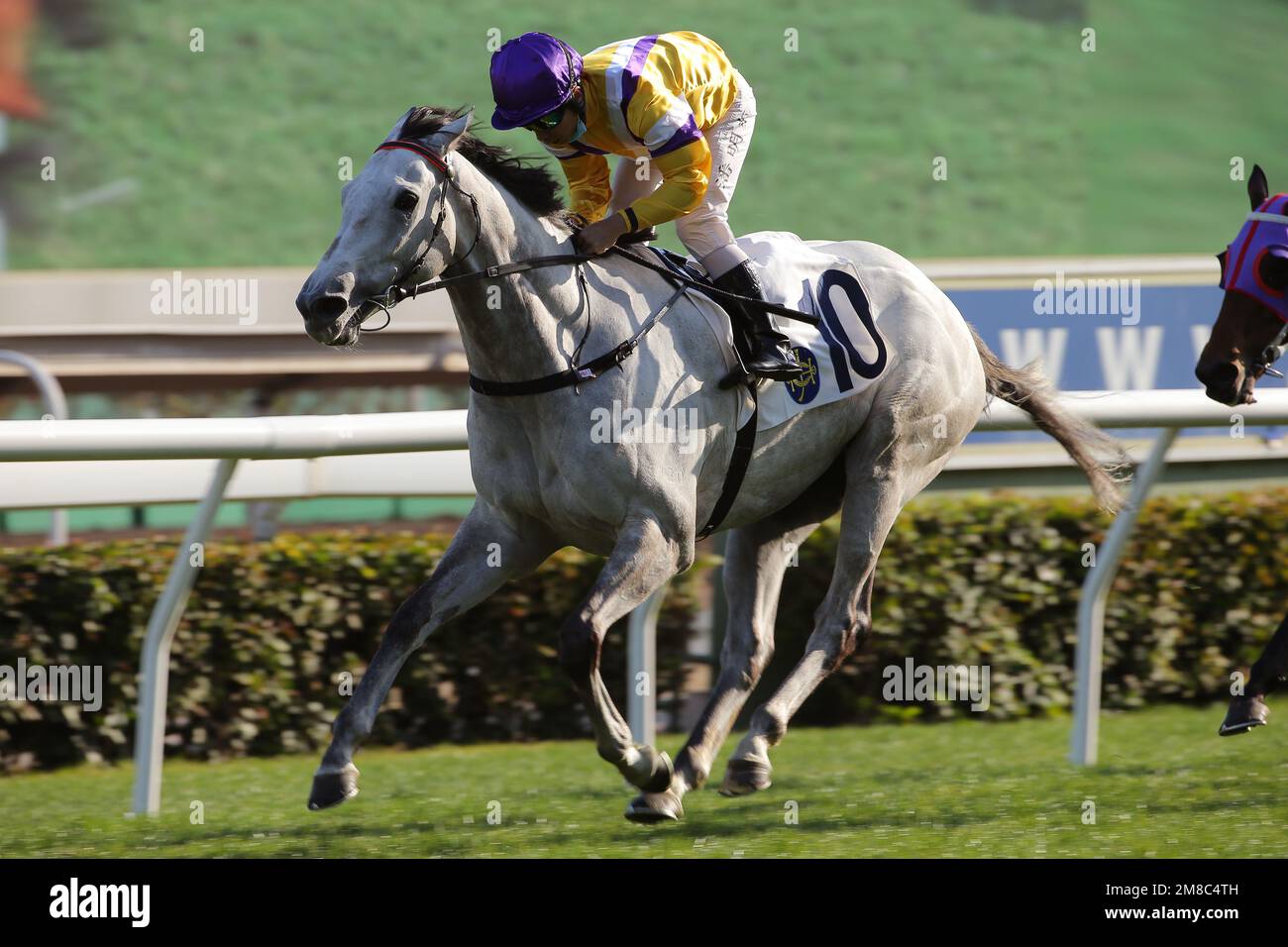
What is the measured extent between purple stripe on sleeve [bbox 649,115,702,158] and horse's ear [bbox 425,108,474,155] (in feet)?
1.26

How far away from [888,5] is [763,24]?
1.82m

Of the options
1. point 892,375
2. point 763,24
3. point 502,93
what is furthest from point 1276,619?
point 763,24

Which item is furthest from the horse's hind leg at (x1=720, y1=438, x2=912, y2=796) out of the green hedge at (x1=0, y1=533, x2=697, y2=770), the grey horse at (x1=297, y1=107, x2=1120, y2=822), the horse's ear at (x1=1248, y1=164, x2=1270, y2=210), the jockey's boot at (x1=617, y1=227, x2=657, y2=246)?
the green hedge at (x1=0, y1=533, x2=697, y2=770)

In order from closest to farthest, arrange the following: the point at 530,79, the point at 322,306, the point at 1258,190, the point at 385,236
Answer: the point at 322,306, the point at 385,236, the point at 530,79, the point at 1258,190

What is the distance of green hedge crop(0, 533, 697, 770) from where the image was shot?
4.69m

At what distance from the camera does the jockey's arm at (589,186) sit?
3.76 metres

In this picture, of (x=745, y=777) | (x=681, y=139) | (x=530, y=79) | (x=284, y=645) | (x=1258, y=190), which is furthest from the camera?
(x=284, y=645)

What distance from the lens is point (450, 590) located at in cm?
352

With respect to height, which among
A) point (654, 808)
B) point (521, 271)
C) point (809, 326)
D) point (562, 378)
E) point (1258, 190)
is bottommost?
point (654, 808)

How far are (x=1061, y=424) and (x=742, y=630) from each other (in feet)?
3.52

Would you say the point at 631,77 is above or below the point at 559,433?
above

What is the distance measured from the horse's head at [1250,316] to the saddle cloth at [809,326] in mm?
769

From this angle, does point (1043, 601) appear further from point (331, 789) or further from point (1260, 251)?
point (331, 789)

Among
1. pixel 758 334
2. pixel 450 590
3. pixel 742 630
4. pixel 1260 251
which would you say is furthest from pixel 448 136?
pixel 1260 251
